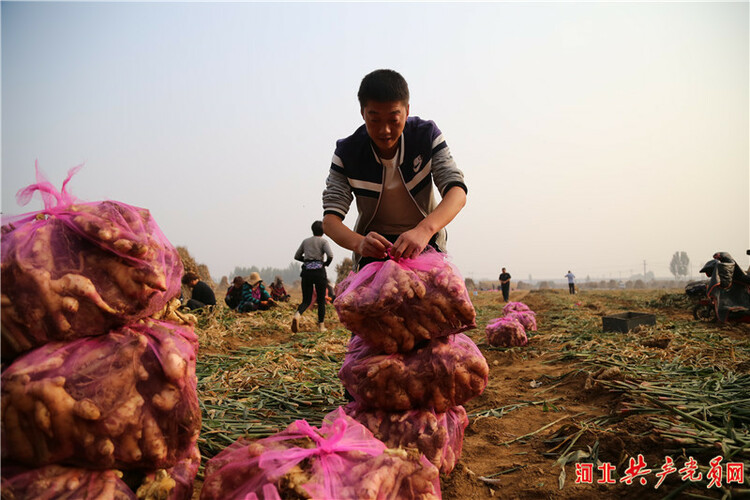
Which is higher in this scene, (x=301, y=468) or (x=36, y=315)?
(x=36, y=315)

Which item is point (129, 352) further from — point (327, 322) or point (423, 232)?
point (327, 322)

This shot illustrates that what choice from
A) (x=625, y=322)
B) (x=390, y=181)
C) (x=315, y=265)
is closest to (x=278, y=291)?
(x=315, y=265)

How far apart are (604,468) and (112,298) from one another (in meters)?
2.14

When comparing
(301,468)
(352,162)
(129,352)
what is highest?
(352,162)

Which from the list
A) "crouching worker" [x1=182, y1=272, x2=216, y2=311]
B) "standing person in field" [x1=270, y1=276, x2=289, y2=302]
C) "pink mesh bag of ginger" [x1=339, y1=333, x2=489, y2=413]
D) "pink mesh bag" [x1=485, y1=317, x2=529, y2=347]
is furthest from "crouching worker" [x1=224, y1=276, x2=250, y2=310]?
"pink mesh bag of ginger" [x1=339, y1=333, x2=489, y2=413]

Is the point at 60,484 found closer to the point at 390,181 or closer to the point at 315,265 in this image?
the point at 390,181

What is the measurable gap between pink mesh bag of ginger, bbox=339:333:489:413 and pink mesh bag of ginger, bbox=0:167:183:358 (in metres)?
0.98

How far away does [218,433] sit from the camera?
2.28 meters

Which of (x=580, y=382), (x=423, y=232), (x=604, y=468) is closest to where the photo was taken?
(x=604, y=468)

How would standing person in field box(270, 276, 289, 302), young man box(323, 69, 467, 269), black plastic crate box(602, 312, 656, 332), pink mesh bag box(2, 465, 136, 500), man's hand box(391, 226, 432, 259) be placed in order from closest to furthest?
pink mesh bag box(2, 465, 136, 500)
man's hand box(391, 226, 432, 259)
young man box(323, 69, 467, 269)
black plastic crate box(602, 312, 656, 332)
standing person in field box(270, 276, 289, 302)

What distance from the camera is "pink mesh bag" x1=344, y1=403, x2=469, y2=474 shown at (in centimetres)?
191

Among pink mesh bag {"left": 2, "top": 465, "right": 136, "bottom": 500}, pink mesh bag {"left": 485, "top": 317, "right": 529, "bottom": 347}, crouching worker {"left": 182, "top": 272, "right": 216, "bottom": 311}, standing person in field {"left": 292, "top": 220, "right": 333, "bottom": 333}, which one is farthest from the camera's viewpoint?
crouching worker {"left": 182, "top": 272, "right": 216, "bottom": 311}

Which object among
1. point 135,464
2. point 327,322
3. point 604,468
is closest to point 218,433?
point 135,464

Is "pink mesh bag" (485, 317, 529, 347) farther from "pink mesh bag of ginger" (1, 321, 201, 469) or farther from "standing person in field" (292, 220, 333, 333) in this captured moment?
"pink mesh bag of ginger" (1, 321, 201, 469)
